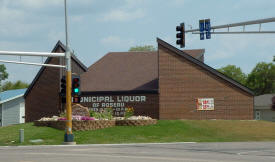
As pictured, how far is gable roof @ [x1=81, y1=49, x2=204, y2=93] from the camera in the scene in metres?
49.9

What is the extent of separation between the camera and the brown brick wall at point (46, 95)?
52031 mm

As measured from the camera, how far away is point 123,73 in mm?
52781

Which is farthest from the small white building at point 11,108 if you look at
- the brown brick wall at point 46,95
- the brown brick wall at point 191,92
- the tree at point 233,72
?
the tree at point 233,72

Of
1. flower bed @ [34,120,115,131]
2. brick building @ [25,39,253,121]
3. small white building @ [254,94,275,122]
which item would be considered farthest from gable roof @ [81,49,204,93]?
small white building @ [254,94,275,122]

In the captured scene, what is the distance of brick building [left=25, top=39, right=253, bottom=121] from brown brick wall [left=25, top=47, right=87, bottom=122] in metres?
0.10

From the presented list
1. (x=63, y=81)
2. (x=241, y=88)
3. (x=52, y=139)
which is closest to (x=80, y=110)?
(x=52, y=139)

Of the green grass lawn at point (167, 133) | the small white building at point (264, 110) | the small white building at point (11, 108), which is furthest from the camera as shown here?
the small white building at point (264, 110)

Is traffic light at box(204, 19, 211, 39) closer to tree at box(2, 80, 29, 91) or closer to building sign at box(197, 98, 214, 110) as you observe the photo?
building sign at box(197, 98, 214, 110)

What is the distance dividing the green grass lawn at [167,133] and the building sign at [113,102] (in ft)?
18.7

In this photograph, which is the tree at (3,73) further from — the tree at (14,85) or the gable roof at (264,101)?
the gable roof at (264,101)

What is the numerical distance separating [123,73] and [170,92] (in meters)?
6.99

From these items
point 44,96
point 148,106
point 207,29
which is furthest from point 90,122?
point 207,29

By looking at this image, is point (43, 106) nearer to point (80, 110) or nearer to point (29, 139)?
point (80, 110)

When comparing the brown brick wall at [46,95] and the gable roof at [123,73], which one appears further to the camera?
the brown brick wall at [46,95]
